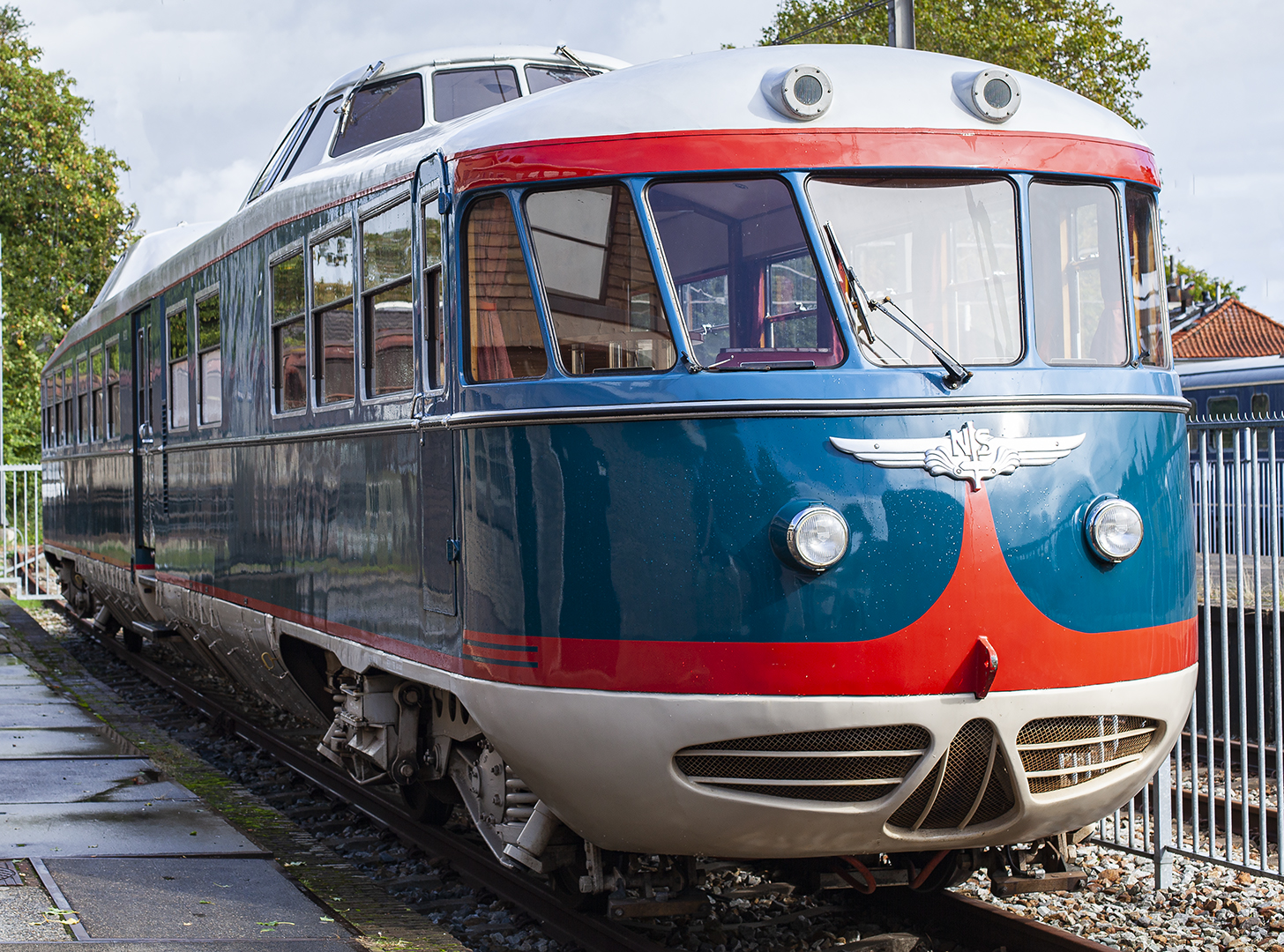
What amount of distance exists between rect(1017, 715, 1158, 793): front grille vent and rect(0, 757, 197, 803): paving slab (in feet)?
16.1

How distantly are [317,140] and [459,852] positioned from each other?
407 centimetres

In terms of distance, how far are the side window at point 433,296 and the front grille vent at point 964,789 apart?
234 centimetres

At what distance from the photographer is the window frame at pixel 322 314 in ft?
22.1

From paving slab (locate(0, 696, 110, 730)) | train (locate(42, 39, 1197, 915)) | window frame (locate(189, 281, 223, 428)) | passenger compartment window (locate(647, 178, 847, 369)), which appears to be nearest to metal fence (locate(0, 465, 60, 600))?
paving slab (locate(0, 696, 110, 730))

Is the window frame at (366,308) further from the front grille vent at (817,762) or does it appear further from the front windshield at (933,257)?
the front grille vent at (817,762)

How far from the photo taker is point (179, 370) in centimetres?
1045

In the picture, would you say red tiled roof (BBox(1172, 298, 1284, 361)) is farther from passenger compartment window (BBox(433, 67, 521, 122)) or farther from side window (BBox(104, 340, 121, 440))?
passenger compartment window (BBox(433, 67, 521, 122))

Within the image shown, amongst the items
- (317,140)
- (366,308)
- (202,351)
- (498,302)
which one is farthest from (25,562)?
(498,302)

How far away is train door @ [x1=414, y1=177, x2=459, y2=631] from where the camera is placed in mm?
5648

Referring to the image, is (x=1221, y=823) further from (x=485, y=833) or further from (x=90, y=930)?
(x=90, y=930)

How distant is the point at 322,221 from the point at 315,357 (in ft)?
2.19

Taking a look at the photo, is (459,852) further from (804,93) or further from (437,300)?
(804,93)

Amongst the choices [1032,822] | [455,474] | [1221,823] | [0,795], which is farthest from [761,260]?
[0,795]

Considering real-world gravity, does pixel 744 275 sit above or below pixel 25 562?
above
